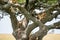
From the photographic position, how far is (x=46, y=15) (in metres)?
1.90

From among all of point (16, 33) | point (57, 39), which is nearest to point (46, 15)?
point (16, 33)

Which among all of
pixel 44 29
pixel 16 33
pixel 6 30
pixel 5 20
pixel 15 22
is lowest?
pixel 6 30

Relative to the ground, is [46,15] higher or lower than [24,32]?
higher

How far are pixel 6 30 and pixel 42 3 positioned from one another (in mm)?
2807

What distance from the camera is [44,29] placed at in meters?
1.77

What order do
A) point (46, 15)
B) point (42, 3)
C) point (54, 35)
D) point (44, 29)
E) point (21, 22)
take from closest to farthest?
1. point (44, 29)
2. point (46, 15)
3. point (42, 3)
4. point (21, 22)
5. point (54, 35)

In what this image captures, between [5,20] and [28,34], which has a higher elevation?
[28,34]

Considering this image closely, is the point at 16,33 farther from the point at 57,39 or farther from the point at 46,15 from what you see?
the point at 57,39

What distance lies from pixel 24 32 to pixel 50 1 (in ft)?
1.58

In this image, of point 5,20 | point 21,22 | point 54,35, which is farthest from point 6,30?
point 21,22

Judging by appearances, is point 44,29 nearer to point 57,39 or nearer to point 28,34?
point 28,34

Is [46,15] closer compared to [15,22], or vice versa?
[46,15]

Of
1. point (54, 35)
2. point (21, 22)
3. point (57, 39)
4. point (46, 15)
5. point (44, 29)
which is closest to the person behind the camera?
point (44, 29)

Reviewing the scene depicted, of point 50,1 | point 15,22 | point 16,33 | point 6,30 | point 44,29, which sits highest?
point 50,1
